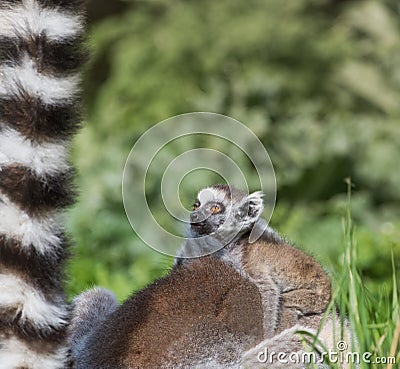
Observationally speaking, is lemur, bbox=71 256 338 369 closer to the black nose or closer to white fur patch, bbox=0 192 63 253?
the black nose

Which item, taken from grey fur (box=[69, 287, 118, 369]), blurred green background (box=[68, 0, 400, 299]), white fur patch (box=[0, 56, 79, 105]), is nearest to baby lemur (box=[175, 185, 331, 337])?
grey fur (box=[69, 287, 118, 369])

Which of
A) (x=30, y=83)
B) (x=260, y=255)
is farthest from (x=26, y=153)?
(x=260, y=255)

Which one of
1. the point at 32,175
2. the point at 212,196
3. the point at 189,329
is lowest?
the point at 189,329

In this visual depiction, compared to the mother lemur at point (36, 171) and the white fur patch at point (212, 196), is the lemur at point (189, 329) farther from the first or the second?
the white fur patch at point (212, 196)

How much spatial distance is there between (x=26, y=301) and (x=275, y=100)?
6.29 metres

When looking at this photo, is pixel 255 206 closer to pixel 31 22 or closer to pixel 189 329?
pixel 189 329

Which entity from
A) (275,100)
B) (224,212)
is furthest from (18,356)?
(275,100)

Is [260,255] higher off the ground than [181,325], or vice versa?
[260,255]

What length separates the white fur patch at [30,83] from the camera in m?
2.16

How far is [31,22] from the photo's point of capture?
2162 millimetres

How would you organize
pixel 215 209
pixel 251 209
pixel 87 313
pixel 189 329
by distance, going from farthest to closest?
pixel 215 209 → pixel 251 209 → pixel 87 313 → pixel 189 329

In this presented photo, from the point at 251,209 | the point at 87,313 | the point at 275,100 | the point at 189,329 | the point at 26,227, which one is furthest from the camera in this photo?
the point at 275,100

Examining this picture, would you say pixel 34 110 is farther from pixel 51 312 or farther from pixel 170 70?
pixel 170 70

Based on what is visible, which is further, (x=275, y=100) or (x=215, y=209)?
(x=275, y=100)
